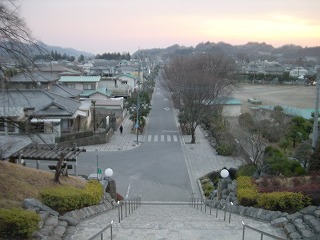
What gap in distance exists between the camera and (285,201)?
37.0 ft

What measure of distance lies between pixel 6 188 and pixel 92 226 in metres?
3.62

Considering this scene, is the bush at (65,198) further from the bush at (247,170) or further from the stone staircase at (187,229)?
the bush at (247,170)

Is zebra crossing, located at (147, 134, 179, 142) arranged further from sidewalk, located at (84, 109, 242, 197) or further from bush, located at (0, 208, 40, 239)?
bush, located at (0, 208, 40, 239)

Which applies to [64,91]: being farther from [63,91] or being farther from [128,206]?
[128,206]

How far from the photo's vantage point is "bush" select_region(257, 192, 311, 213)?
36.3 feet

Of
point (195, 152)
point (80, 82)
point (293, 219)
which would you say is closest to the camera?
point (293, 219)

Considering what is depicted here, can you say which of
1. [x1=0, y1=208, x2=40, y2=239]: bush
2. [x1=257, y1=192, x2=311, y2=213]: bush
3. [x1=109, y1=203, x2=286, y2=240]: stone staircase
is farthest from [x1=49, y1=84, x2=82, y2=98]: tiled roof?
[x1=0, y1=208, x2=40, y2=239]: bush

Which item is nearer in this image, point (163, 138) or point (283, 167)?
point (283, 167)

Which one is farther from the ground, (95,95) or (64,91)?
(64,91)

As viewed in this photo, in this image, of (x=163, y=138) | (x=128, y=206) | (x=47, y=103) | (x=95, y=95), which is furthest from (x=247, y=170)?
(x=95, y=95)

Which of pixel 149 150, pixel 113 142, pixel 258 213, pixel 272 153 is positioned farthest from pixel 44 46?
pixel 113 142

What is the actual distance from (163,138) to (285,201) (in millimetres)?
22432

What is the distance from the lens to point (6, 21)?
28.0 ft

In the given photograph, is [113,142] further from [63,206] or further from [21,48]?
[21,48]
